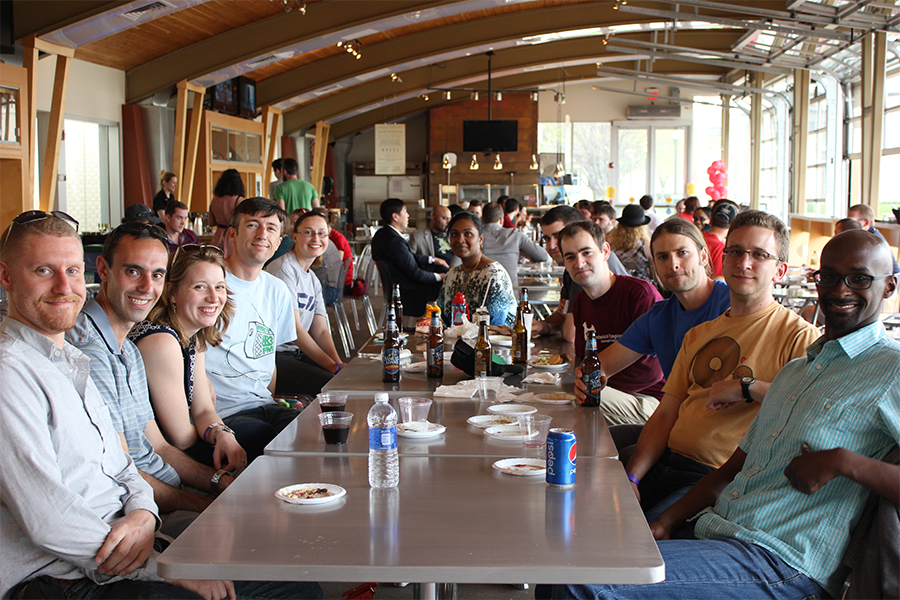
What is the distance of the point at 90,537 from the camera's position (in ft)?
5.56

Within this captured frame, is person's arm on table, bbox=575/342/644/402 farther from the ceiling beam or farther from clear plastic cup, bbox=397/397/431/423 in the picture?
the ceiling beam

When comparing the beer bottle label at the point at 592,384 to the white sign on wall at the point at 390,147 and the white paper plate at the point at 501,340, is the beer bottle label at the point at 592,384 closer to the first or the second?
the white paper plate at the point at 501,340

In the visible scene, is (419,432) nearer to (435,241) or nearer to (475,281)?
(475,281)

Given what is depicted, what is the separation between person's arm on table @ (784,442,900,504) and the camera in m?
1.65

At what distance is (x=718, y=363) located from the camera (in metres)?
2.50

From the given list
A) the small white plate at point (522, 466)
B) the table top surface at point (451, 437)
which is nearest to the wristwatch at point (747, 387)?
the table top surface at point (451, 437)

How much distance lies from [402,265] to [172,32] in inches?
216

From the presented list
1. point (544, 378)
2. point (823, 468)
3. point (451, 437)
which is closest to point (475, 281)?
point (544, 378)

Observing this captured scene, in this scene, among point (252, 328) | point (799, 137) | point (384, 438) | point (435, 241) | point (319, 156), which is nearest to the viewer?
point (384, 438)

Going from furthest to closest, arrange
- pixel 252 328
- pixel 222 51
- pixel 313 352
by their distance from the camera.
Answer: pixel 222 51 → pixel 313 352 → pixel 252 328

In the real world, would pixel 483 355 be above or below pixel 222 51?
below

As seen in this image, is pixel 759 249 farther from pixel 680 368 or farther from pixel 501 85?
pixel 501 85

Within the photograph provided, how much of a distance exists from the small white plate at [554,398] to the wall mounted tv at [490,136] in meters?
15.9

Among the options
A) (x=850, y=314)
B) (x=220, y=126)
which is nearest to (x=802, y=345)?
(x=850, y=314)
